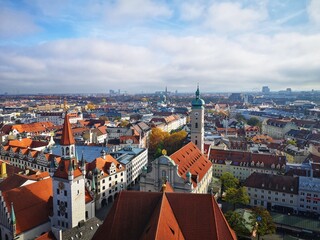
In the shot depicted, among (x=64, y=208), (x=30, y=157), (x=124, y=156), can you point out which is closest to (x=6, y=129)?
(x=30, y=157)

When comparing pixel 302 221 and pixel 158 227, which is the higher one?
pixel 158 227

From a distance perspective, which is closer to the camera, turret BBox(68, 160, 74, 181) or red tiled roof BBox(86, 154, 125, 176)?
turret BBox(68, 160, 74, 181)


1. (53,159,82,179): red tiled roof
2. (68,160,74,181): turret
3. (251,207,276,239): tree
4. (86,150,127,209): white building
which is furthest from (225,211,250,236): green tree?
(86,150,127,209): white building

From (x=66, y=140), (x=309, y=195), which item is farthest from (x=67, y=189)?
(x=309, y=195)

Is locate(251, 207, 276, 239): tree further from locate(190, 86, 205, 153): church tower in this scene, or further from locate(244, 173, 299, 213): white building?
locate(190, 86, 205, 153): church tower

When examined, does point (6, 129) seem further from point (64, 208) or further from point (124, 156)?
point (64, 208)

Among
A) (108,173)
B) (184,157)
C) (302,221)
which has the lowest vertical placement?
(302,221)

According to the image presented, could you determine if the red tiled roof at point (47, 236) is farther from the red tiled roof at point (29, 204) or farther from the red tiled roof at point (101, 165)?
the red tiled roof at point (101, 165)
